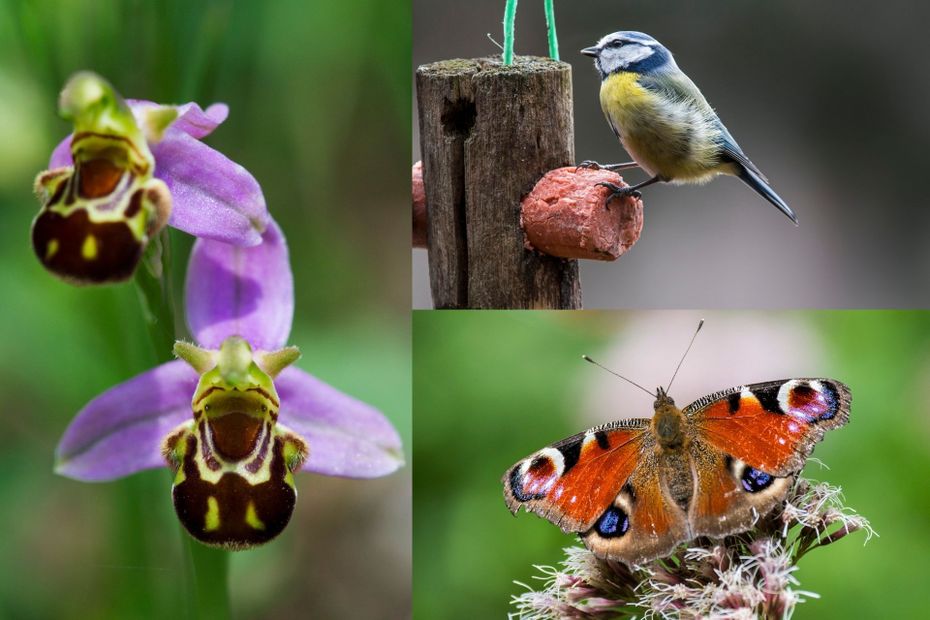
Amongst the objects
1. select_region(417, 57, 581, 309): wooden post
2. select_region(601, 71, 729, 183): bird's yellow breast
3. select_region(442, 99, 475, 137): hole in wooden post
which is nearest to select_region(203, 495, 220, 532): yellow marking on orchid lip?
select_region(417, 57, 581, 309): wooden post

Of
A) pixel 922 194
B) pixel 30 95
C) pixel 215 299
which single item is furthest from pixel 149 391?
pixel 922 194

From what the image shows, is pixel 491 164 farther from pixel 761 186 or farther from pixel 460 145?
pixel 761 186

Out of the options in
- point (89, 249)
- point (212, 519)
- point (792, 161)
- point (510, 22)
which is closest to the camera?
point (89, 249)

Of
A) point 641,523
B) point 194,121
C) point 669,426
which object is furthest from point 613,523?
point 194,121

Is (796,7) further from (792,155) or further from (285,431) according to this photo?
(285,431)

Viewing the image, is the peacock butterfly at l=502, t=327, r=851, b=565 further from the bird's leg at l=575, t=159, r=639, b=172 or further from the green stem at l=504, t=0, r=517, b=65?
the green stem at l=504, t=0, r=517, b=65

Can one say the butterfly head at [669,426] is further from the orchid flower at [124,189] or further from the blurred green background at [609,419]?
the orchid flower at [124,189]
